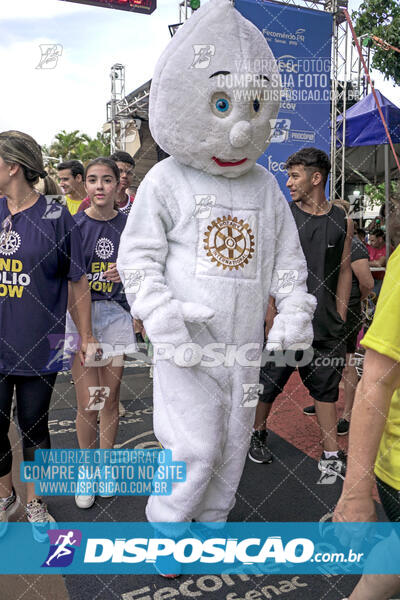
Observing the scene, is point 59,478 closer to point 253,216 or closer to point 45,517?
point 45,517

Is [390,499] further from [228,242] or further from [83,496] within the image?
[83,496]

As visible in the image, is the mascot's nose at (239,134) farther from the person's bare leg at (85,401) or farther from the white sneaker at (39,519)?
the white sneaker at (39,519)

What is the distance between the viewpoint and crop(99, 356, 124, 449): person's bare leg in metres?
2.47

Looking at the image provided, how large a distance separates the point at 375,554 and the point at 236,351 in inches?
31.9

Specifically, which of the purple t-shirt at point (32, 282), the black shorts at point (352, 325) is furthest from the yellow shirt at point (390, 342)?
the black shorts at point (352, 325)

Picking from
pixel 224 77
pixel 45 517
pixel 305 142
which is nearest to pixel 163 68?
pixel 224 77

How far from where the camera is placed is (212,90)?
1738mm

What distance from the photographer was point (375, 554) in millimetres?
1203

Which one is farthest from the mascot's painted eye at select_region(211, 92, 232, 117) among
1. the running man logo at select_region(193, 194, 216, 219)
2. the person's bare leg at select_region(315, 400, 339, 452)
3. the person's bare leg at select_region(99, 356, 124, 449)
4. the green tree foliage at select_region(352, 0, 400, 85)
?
the green tree foliage at select_region(352, 0, 400, 85)

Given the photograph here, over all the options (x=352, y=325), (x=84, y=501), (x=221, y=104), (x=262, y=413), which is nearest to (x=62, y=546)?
(x=84, y=501)

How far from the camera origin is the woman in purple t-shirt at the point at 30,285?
196 centimetres

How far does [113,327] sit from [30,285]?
2.21ft

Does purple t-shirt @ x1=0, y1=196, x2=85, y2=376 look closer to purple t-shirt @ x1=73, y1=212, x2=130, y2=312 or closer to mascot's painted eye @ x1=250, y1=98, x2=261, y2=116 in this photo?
purple t-shirt @ x1=73, y1=212, x2=130, y2=312

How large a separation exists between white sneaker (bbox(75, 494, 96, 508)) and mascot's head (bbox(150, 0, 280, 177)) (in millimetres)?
1609
